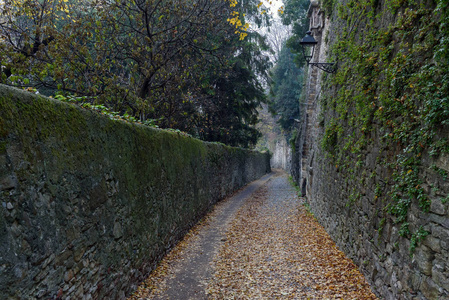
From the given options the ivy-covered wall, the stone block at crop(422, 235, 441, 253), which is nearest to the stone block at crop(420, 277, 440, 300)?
the ivy-covered wall

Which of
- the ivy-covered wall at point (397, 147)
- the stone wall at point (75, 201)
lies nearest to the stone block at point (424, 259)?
the ivy-covered wall at point (397, 147)

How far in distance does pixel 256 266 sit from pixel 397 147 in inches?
144

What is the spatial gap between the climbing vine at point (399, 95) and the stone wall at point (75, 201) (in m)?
3.73

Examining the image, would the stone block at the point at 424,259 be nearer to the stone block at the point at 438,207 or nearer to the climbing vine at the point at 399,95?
the climbing vine at the point at 399,95

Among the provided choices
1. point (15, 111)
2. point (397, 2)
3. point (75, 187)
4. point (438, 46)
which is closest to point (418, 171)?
point (438, 46)

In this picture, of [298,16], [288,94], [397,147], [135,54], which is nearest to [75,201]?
[397,147]

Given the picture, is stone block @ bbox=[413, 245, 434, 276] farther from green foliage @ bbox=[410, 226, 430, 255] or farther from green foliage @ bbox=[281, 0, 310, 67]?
green foliage @ bbox=[281, 0, 310, 67]

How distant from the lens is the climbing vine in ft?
10.4

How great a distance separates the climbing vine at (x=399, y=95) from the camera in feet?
10.4

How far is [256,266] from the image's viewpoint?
249 inches

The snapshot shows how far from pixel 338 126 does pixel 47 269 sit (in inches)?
262

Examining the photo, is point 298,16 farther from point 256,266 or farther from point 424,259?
point 424,259

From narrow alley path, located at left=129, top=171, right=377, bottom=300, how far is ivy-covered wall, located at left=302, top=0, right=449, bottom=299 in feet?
1.81

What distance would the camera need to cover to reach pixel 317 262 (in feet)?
20.6
